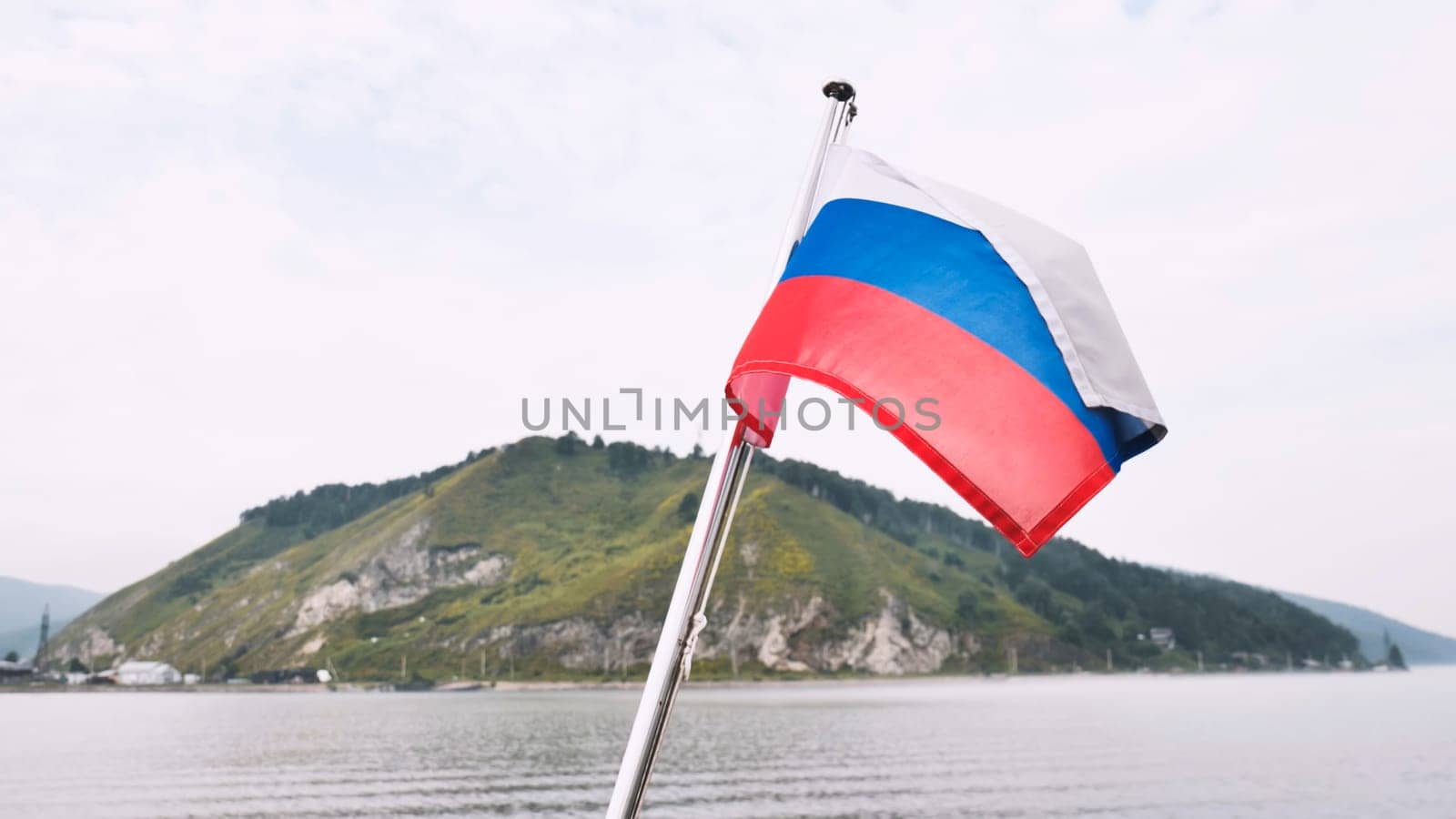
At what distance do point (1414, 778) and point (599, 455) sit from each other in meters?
143

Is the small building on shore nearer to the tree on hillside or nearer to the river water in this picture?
the river water

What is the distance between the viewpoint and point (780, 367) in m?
3.68

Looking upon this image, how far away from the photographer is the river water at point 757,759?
43969 mm

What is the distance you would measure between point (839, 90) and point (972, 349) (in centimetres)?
102

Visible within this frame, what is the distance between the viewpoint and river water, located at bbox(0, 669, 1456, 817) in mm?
43969

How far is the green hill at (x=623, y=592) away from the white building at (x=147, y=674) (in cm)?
228

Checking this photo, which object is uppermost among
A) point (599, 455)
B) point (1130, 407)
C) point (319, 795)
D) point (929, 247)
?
point (599, 455)

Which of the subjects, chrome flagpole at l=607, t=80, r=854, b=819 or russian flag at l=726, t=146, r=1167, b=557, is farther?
russian flag at l=726, t=146, r=1167, b=557

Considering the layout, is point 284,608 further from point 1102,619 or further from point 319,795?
point 319,795

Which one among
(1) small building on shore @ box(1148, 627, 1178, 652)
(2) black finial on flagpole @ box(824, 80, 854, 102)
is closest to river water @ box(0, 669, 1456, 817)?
(2) black finial on flagpole @ box(824, 80, 854, 102)

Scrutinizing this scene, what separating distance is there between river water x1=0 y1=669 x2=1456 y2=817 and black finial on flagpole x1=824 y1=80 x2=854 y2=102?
36.8 m

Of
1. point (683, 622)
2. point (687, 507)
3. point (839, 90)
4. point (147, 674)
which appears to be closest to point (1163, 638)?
point (687, 507)

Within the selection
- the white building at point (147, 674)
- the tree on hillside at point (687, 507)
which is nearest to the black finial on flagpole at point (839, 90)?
the tree on hillside at point (687, 507)

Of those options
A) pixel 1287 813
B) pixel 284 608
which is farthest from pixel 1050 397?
pixel 284 608
